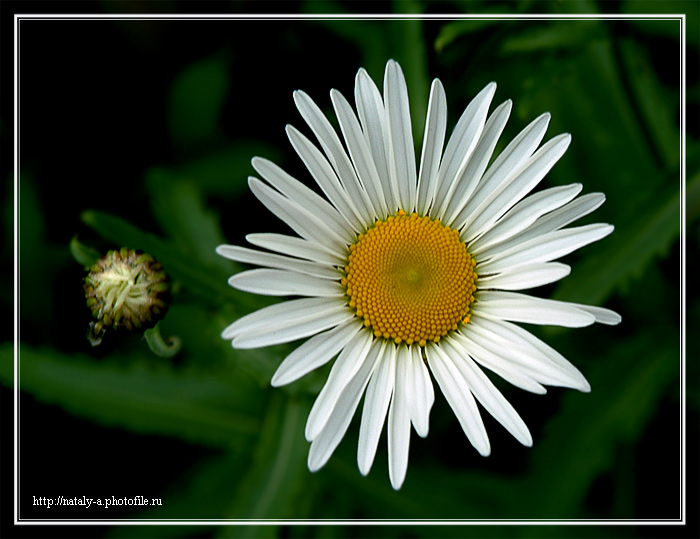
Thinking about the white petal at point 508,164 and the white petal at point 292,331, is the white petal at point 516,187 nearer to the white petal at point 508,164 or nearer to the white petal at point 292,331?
the white petal at point 508,164

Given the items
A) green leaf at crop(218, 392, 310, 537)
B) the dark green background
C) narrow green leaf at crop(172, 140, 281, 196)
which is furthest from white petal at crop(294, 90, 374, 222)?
narrow green leaf at crop(172, 140, 281, 196)

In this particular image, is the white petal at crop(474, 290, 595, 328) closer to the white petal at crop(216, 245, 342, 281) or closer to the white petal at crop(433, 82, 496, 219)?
the white petal at crop(433, 82, 496, 219)

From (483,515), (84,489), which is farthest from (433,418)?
(84,489)

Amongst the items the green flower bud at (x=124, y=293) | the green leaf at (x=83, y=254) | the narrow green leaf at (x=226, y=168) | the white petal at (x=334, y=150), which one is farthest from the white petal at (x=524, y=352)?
the narrow green leaf at (x=226, y=168)

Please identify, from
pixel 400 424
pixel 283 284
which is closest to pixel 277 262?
pixel 283 284

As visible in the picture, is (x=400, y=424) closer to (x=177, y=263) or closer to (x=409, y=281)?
(x=409, y=281)

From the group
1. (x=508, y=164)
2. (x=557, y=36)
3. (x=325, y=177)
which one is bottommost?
(x=325, y=177)
